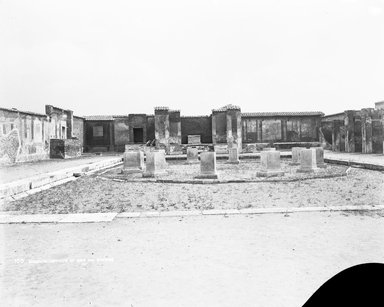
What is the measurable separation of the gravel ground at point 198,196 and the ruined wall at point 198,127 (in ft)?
81.3

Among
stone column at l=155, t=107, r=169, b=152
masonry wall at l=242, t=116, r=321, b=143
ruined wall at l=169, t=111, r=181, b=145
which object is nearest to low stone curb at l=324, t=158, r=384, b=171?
stone column at l=155, t=107, r=169, b=152

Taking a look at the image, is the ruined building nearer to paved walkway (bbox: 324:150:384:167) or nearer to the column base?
paved walkway (bbox: 324:150:384:167)

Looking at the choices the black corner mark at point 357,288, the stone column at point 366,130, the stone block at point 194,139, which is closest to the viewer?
the black corner mark at point 357,288

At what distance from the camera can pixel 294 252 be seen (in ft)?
12.3

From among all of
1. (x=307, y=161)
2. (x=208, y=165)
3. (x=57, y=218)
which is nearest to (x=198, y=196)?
(x=57, y=218)

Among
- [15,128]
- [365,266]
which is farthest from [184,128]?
[365,266]

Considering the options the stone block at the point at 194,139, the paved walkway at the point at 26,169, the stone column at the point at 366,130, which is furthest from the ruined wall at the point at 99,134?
the stone column at the point at 366,130

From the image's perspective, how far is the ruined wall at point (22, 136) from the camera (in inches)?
713

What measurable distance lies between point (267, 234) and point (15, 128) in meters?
18.5

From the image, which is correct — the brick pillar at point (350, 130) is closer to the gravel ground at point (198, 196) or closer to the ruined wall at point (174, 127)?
the ruined wall at point (174, 127)

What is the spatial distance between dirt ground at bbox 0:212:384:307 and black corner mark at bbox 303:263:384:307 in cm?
198

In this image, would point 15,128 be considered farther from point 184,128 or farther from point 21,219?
point 184,128

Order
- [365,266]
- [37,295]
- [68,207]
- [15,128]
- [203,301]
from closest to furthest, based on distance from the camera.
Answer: [365,266]
[203,301]
[37,295]
[68,207]
[15,128]

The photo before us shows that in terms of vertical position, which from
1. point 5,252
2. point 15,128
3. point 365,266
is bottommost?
point 5,252
